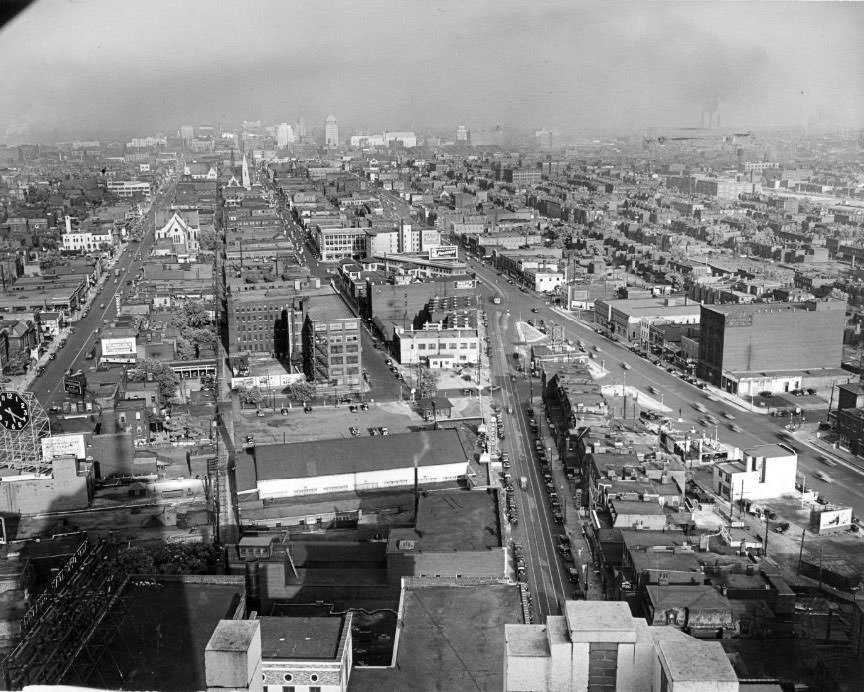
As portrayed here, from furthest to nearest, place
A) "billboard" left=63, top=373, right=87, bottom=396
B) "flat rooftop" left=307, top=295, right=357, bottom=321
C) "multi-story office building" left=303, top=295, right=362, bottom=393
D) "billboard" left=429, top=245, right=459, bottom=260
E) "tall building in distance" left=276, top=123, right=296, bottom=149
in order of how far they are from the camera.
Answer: "tall building in distance" left=276, top=123, right=296, bottom=149 → "billboard" left=429, top=245, right=459, bottom=260 → "flat rooftop" left=307, top=295, right=357, bottom=321 → "multi-story office building" left=303, top=295, right=362, bottom=393 → "billboard" left=63, top=373, right=87, bottom=396

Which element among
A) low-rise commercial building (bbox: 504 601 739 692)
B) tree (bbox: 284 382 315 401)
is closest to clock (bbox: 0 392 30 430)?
tree (bbox: 284 382 315 401)

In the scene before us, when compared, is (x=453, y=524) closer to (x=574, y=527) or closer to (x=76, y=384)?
(x=574, y=527)

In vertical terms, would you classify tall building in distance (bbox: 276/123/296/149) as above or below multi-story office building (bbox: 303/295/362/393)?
above

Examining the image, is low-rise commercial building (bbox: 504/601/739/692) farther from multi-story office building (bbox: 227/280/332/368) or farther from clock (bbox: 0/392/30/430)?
multi-story office building (bbox: 227/280/332/368)

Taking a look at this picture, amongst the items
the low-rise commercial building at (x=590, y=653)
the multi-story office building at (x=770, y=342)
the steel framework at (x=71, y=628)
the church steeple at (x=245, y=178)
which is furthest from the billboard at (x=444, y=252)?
the low-rise commercial building at (x=590, y=653)

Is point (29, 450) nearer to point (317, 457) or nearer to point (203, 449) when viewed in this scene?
point (203, 449)

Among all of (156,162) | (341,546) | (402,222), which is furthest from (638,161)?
(341,546)

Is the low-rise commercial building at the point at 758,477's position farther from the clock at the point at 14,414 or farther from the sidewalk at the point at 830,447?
the clock at the point at 14,414
